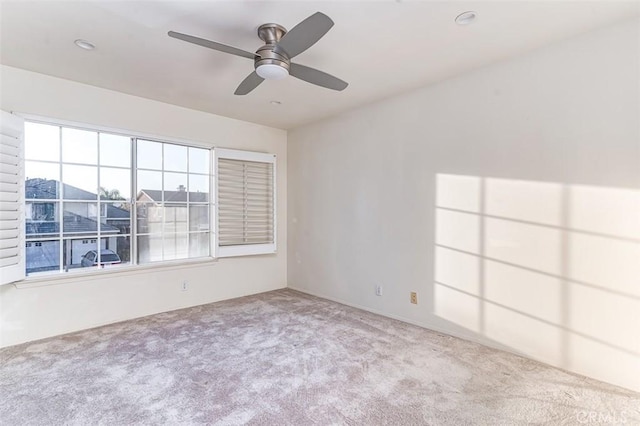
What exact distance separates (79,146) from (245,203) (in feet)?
6.66

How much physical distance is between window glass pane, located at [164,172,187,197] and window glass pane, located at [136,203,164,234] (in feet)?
0.58

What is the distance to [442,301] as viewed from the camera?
10.4ft

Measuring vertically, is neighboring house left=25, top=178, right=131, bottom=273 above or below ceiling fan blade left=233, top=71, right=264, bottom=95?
below

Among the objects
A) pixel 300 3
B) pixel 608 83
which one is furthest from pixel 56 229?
pixel 608 83

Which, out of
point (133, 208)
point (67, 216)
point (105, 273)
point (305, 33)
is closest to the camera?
point (305, 33)

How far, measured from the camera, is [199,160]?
421cm

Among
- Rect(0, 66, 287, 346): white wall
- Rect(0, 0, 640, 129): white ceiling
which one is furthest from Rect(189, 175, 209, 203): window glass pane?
Rect(0, 0, 640, 129): white ceiling

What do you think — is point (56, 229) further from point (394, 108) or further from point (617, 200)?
point (617, 200)

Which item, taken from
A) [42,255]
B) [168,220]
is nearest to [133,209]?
[168,220]

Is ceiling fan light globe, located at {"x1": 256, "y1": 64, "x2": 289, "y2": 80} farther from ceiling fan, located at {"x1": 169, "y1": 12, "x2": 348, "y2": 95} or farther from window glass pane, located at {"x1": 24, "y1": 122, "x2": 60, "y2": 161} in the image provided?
window glass pane, located at {"x1": 24, "y1": 122, "x2": 60, "y2": 161}

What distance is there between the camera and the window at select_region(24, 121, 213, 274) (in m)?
3.08

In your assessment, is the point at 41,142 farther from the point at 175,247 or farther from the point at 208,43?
the point at 208,43

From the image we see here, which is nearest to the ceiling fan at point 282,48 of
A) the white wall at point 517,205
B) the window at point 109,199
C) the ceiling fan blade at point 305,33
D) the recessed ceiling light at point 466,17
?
the ceiling fan blade at point 305,33

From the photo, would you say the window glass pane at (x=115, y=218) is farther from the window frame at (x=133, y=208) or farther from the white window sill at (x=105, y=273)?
the white window sill at (x=105, y=273)
